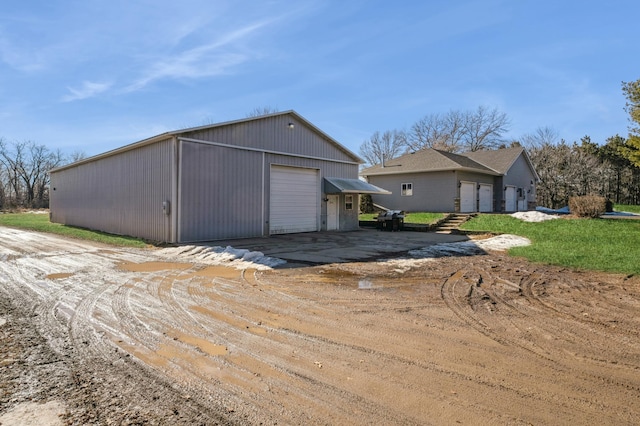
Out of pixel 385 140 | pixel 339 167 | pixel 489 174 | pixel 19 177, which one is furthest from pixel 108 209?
pixel 19 177

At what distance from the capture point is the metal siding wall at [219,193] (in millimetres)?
12273

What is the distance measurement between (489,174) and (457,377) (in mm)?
24229

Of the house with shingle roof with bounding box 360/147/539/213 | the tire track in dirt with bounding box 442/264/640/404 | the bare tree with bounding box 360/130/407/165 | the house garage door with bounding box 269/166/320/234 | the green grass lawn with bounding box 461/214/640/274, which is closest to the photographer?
the tire track in dirt with bounding box 442/264/640/404

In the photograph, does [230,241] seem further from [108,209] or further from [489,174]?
[489,174]

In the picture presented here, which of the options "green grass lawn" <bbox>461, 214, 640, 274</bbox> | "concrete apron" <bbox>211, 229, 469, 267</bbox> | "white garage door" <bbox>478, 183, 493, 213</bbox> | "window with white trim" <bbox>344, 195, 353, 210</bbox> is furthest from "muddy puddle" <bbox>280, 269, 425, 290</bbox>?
"white garage door" <bbox>478, 183, 493, 213</bbox>

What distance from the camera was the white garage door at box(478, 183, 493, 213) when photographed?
2416 cm

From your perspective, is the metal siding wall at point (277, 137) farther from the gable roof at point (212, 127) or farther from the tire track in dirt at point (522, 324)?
the tire track in dirt at point (522, 324)

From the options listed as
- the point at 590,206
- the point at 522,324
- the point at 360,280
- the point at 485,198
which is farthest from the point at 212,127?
the point at 485,198

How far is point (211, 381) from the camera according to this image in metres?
2.96

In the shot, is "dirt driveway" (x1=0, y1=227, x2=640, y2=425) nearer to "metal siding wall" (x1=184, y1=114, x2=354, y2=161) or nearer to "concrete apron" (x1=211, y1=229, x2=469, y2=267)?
"concrete apron" (x1=211, y1=229, x2=469, y2=267)

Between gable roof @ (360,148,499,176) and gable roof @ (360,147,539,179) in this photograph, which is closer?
gable roof @ (360,148,499,176)

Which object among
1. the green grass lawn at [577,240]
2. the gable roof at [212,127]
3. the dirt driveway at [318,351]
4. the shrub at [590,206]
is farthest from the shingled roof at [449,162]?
the dirt driveway at [318,351]

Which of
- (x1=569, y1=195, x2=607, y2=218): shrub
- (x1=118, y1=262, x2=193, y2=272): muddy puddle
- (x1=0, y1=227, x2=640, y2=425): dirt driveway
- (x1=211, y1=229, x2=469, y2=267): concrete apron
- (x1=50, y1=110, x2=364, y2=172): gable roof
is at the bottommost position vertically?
(x1=0, y1=227, x2=640, y2=425): dirt driveway

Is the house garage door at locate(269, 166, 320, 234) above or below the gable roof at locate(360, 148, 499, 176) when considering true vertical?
below
